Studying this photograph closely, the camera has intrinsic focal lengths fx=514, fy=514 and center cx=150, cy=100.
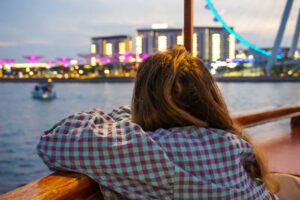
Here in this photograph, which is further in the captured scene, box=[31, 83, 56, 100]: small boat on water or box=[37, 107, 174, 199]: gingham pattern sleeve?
box=[31, 83, 56, 100]: small boat on water

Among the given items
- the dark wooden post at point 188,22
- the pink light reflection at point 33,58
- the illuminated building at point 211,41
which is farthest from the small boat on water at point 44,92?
the dark wooden post at point 188,22

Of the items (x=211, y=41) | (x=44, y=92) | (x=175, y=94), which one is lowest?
(x=44, y=92)

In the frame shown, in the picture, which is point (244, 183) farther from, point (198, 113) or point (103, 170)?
point (103, 170)

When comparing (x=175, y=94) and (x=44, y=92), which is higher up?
(x=175, y=94)

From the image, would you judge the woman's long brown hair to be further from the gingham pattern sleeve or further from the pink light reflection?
the pink light reflection

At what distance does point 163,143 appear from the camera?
0.88 meters

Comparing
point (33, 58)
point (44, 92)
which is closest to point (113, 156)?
point (44, 92)

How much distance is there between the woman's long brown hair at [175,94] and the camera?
2.93ft

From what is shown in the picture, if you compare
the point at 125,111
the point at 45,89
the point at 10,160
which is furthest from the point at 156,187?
the point at 45,89

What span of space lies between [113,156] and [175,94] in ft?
0.51

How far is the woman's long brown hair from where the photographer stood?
35.2 inches

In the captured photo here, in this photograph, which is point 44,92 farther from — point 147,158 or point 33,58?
point 147,158

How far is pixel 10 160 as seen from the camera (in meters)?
18.2

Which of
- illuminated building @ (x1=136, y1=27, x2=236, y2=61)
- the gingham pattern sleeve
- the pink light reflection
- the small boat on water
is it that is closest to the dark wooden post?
illuminated building @ (x1=136, y1=27, x2=236, y2=61)
